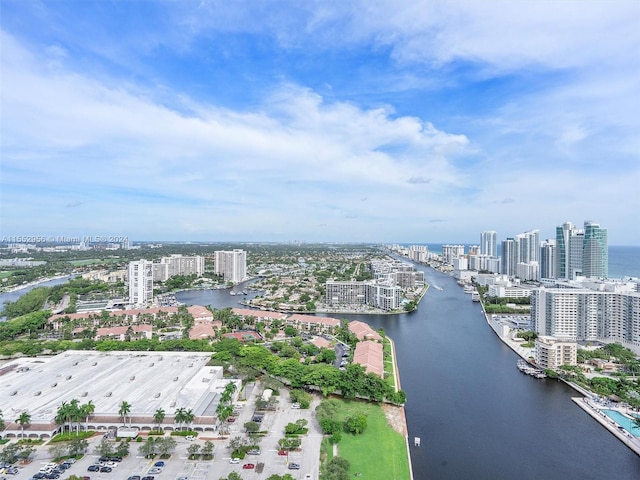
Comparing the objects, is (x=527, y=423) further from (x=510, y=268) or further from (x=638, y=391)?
(x=510, y=268)

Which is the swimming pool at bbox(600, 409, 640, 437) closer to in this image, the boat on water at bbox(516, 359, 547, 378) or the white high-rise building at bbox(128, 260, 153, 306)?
the boat on water at bbox(516, 359, 547, 378)

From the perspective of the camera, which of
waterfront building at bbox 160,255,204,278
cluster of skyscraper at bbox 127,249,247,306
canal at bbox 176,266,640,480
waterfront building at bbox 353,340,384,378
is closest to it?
canal at bbox 176,266,640,480

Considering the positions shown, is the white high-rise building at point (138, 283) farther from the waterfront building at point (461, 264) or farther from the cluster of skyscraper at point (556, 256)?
the waterfront building at point (461, 264)

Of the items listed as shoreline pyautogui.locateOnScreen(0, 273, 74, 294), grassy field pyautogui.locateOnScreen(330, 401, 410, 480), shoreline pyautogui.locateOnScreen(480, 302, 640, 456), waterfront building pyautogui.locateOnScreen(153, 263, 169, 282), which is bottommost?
shoreline pyautogui.locateOnScreen(480, 302, 640, 456)

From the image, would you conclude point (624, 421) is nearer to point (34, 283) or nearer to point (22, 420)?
point (22, 420)

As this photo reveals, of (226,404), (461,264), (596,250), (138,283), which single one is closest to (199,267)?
(138,283)

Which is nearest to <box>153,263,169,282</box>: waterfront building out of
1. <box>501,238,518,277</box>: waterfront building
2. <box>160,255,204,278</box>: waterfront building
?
<box>160,255,204,278</box>: waterfront building

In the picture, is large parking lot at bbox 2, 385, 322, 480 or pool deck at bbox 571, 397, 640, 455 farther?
pool deck at bbox 571, 397, 640, 455
